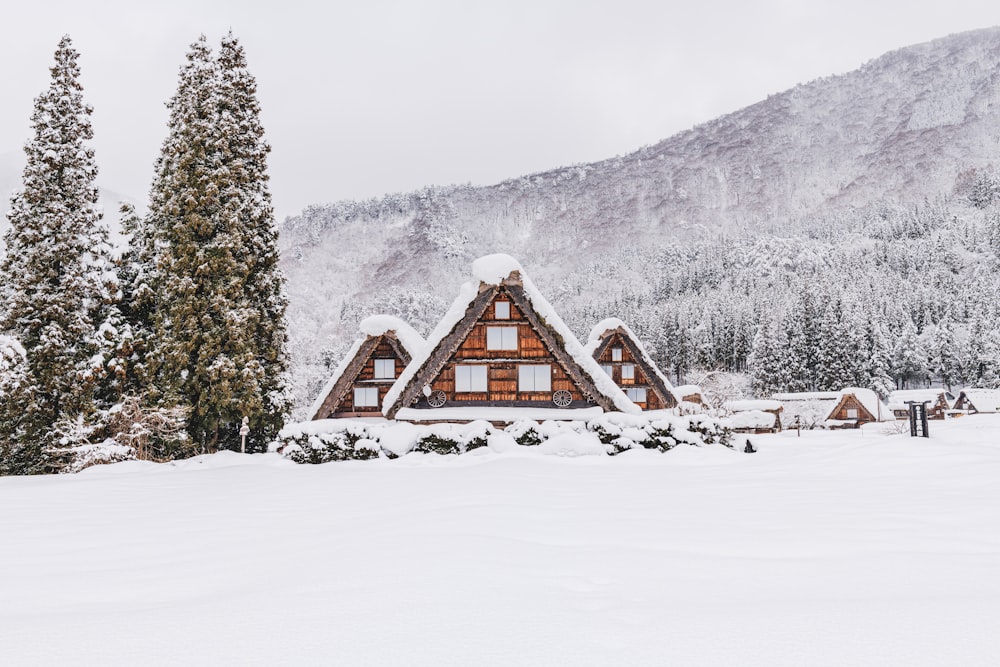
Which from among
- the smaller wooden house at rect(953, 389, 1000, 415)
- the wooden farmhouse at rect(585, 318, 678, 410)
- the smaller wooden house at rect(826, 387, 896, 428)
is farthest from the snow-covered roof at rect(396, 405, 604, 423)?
the smaller wooden house at rect(953, 389, 1000, 415)

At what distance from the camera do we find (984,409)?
72562 millimetres

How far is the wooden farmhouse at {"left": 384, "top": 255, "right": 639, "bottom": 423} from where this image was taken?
845 inches

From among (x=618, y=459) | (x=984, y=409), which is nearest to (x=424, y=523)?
(x=618, y=459)

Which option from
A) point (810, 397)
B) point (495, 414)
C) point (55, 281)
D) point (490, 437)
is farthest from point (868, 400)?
point (55, 281)

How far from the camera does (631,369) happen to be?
36656 mm

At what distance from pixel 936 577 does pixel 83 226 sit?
25.2 metres

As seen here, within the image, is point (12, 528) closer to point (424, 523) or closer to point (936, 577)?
point (424, 523)

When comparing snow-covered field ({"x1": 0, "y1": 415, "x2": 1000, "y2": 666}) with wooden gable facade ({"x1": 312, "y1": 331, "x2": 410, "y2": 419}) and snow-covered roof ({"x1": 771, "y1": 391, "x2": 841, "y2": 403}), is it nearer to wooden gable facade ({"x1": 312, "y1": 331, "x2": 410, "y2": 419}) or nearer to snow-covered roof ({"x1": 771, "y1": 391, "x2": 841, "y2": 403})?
wooden gable facade ({"x1": 312, "y1": 331, "x2": 410, "y2": 419})

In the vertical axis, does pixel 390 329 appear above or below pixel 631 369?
above

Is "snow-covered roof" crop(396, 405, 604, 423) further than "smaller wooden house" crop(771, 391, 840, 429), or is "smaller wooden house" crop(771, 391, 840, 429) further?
"smaller wooden house" crop(771, 391, 840, 429)

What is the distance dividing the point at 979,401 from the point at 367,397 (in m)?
77.5

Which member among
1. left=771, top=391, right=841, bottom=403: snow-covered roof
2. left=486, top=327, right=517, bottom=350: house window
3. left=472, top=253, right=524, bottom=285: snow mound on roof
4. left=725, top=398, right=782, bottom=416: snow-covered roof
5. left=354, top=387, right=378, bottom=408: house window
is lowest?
left=725, top=398, right=782, bottom=416: snow-covered roof

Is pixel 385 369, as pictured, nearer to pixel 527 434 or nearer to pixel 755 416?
pixel 527 434

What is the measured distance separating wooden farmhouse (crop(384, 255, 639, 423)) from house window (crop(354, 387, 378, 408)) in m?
5.40
